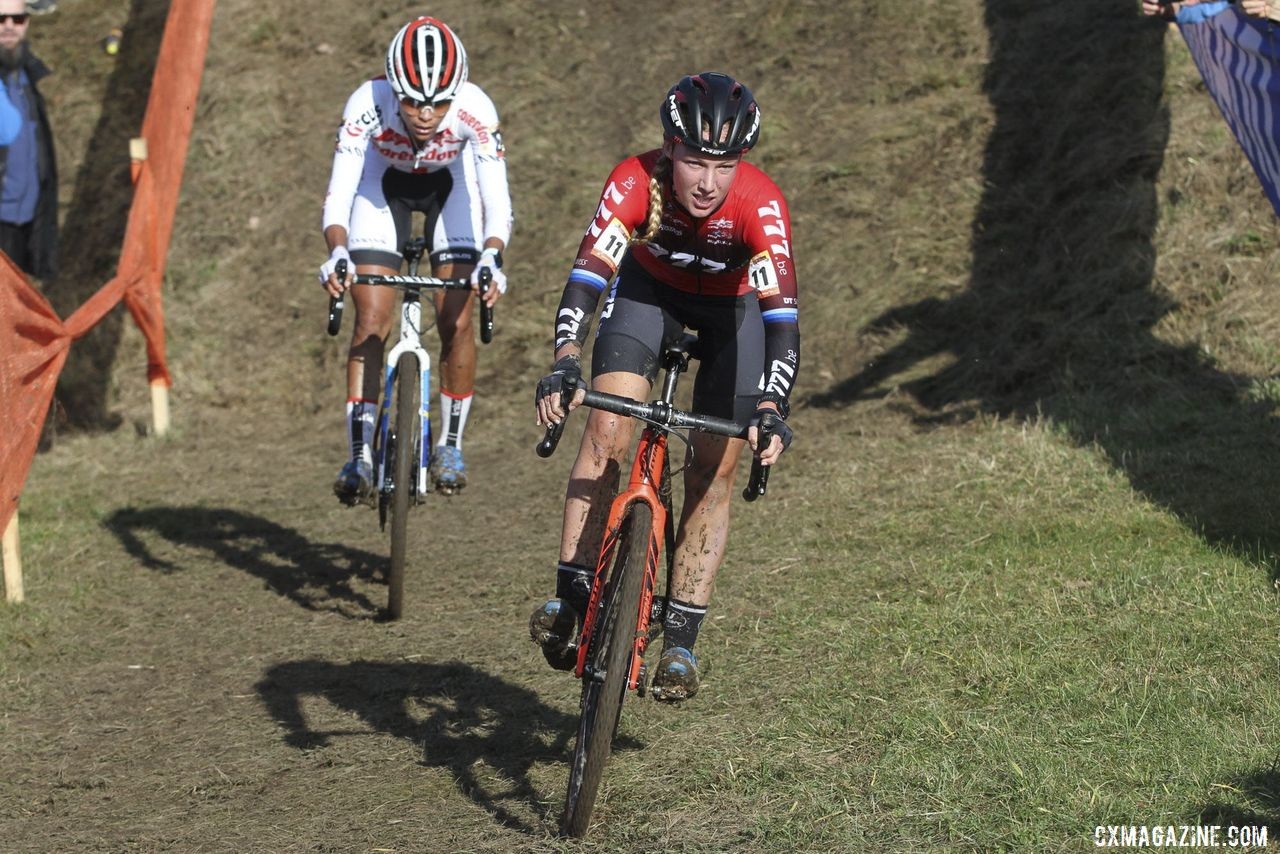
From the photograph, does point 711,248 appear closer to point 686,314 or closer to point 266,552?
point 686,314

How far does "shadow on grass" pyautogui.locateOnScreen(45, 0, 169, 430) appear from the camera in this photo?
1394 centimetres

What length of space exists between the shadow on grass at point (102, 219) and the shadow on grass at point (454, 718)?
7.12 m

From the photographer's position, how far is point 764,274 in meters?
5.32

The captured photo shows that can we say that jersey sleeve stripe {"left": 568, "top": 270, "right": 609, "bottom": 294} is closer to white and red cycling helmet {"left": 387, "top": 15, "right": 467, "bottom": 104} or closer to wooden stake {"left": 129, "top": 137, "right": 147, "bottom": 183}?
white and red cycling helmet {"left": 387, "top": 15, "right": 467, "bottom": 104}

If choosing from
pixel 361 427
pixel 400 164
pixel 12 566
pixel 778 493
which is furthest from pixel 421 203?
pixel 12 566

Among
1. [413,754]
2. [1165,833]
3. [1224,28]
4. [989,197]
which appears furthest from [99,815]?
[989,197]

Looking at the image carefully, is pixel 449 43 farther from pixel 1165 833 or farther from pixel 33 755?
pixel 1165 833

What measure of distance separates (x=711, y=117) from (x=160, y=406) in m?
8.83

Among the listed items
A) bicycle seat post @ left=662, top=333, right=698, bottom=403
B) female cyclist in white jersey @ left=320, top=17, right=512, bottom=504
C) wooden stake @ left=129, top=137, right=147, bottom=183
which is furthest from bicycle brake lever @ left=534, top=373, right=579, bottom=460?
wooden stake @ left=129, top=137, right=147, bottom=183

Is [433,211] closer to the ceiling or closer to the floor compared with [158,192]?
closer to the floor

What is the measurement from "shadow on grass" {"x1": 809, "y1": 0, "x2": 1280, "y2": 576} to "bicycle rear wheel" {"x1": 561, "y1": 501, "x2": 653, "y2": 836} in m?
3.66

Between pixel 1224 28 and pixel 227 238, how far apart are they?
33.3ft

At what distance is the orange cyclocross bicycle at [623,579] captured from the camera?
478 cm

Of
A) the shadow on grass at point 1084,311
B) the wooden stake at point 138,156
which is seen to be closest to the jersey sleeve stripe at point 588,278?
the shadow on grass at point 1084,311
